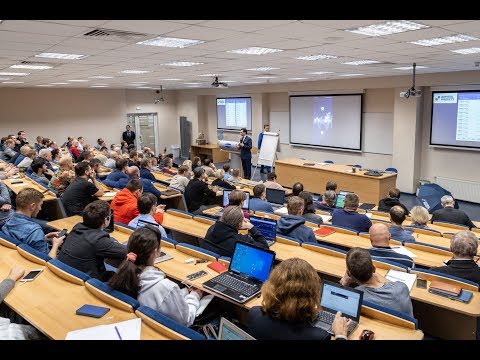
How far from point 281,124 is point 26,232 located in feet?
36.1

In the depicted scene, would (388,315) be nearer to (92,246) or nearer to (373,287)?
(373,287)

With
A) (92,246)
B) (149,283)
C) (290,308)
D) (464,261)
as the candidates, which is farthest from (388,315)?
(92,246)

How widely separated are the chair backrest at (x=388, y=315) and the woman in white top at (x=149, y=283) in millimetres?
1193

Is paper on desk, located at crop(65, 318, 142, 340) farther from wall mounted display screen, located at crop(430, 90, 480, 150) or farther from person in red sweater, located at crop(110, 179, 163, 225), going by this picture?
wall mounted display screen, located at crop(430, 90, 480, 150)

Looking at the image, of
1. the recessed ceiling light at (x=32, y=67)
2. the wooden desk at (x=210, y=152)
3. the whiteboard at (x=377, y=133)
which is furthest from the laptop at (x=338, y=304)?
the wooden desk at (x=210, y=152)

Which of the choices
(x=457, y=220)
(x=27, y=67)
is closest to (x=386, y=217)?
(x=457, y=220)

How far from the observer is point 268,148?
12.6 m

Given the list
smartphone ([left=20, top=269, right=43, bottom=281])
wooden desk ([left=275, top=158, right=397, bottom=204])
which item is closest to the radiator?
wooden desk ([left=275, top=158, right=397, bottom=204])

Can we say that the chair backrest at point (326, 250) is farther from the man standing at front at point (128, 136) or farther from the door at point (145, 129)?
the door at point (145, 129)

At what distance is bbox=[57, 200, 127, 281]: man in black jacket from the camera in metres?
3.42

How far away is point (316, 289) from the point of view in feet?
7.52

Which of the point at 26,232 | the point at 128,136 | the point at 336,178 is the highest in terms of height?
the point at 128,136

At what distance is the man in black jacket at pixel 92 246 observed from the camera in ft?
11.2
